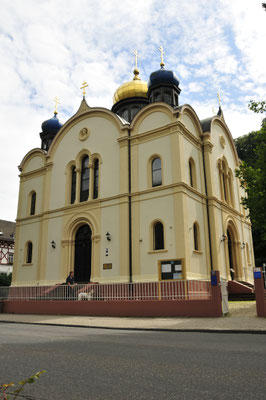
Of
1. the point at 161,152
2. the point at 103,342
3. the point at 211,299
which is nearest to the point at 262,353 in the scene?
the point at 103,342

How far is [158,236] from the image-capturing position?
1902cm

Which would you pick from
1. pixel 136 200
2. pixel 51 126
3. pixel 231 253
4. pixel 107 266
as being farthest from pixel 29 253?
pixel 231 253

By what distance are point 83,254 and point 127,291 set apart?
277 inches

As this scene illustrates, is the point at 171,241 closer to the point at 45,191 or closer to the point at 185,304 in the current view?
the point at 185,304

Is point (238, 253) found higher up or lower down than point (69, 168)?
lower down

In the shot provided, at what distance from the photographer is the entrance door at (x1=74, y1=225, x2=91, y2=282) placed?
21.4 meters

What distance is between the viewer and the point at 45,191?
974 inches

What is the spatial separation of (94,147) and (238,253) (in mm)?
12025

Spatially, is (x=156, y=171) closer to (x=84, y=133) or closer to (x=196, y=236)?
(x=196, y=236)

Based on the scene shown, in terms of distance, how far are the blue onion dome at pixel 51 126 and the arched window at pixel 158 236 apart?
14431mm

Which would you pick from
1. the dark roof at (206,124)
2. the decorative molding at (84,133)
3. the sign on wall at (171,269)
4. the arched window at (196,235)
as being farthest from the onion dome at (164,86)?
the sign on wall at (171,269)

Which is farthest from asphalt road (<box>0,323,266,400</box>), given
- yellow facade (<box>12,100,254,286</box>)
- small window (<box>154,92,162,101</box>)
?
small window (<box>154,92,162,101</box>)

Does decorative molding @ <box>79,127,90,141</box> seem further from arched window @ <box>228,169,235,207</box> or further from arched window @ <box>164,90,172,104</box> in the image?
arched window @ <box>228,169,235,207</box>

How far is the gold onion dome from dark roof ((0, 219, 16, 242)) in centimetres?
2325
